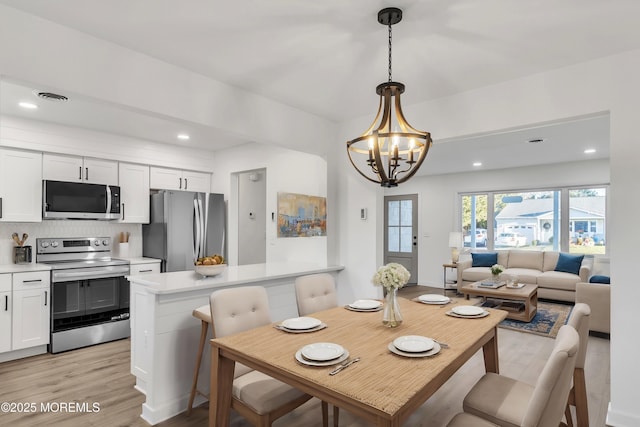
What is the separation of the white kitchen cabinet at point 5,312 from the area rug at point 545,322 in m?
5.51

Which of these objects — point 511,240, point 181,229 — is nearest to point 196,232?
point 181,229

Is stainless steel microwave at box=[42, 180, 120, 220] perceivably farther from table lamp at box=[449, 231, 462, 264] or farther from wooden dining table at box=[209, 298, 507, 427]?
table lamp at box=[449, 231, 462, 264]

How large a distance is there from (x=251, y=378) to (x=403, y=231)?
662cm

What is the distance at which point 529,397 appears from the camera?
173 cm

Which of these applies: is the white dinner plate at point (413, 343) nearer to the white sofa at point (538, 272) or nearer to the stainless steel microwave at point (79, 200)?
the stainless steel microwave at point (79, 200)

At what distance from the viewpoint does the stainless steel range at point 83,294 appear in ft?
12.1

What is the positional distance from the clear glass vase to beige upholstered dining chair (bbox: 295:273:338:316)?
71cm

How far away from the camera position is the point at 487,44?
2258mm

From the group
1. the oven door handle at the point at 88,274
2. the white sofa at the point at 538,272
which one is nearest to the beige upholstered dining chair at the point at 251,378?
the oven door handle at the point at 88,274

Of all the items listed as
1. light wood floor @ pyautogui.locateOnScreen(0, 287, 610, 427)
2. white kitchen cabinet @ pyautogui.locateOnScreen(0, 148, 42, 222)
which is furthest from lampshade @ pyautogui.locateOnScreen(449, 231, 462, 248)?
white kitchen cabinet @ pyautogui.locateOnScreen(0, 148, 42, 222)

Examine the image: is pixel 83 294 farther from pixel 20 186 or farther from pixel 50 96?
pixel 50 96

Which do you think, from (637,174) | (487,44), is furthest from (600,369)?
(487,44)

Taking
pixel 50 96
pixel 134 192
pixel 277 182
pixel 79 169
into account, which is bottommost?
pixel 134 192

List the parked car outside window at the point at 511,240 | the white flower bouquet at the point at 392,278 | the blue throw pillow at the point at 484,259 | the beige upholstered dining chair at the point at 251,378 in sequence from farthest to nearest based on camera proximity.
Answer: the parked car outside window at the point at 511,240 < the blue throw pillow at the point at 484,259 < the white flower bouquet at the point at 392,278 < the beige upholstered dining chair at the point at 251,378
